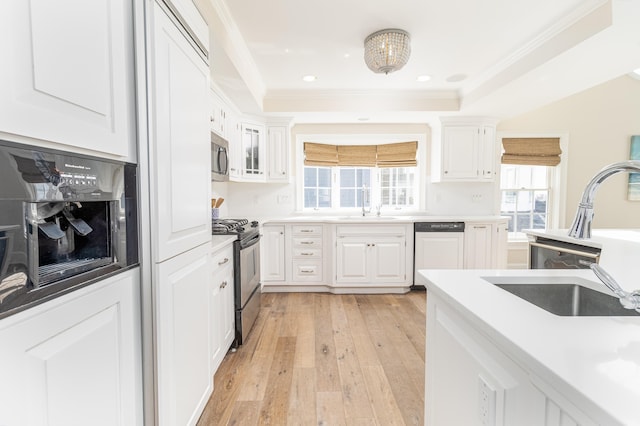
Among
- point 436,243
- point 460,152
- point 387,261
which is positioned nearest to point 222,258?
point 387,261

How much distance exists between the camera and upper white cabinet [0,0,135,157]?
557 millimetres

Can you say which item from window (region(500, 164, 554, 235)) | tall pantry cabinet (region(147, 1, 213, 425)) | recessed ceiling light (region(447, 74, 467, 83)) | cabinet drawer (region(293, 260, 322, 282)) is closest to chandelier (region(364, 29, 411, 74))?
recessed ceiling light (region(447, 74, 467, 83))

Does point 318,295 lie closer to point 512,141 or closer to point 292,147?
point 292,147

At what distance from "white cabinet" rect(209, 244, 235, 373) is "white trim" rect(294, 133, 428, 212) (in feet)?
6.95

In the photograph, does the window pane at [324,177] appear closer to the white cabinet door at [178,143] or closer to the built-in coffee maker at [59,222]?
the white cabinet door at [178,143]

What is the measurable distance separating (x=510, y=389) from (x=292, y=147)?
379cm

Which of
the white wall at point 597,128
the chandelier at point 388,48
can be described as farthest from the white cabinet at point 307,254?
the white wall at point 597,128

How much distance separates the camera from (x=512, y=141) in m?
4.04

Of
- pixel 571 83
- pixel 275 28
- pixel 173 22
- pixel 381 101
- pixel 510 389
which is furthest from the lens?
pixel 381 101

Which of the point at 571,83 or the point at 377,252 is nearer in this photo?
the point at 571,83


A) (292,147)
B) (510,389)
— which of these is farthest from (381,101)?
(510,389)

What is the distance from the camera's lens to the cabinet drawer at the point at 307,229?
3.52 m

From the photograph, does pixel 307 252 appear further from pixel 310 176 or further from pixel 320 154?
pixel 320 154

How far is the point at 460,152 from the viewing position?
3697mm
